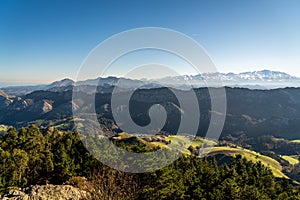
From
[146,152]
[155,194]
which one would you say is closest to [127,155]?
[146,152]

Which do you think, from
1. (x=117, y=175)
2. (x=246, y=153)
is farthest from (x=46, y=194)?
(x=246, y=153)

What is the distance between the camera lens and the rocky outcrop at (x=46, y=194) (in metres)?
22.6

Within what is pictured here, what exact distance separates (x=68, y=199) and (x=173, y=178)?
43.1 feet

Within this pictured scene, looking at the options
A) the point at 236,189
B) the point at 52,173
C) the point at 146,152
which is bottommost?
the point at 52,173

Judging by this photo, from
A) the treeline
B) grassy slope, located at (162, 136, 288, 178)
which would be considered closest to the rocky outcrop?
the treeline

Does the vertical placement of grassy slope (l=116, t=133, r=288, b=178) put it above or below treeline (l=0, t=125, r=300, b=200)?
below

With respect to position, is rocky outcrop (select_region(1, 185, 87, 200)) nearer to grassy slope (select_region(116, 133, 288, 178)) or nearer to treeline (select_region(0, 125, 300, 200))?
treeline (select_region(0, 125, 300, 200))

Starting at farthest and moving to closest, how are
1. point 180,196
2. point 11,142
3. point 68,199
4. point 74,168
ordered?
point 11,142
point 74,168
point 180,196
point 68,199

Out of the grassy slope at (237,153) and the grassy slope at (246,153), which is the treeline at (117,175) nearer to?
the grassy slope at (237,153)

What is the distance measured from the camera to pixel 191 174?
40375 mm

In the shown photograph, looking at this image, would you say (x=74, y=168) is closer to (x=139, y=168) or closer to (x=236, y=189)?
(x=139, y=168)

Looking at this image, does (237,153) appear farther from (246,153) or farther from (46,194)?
(46,194)

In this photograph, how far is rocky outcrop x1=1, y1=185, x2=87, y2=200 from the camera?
2259 centimetres

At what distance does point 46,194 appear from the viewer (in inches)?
947
